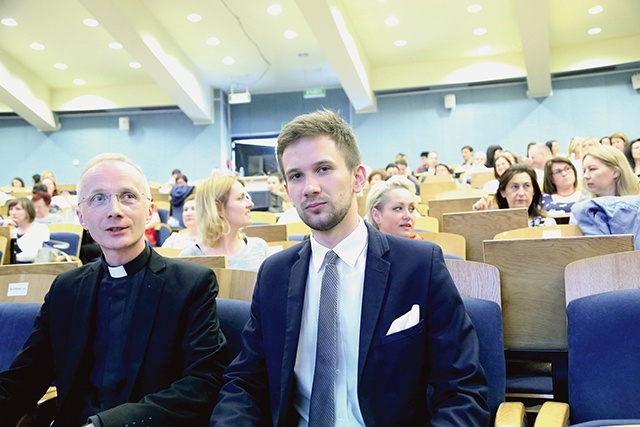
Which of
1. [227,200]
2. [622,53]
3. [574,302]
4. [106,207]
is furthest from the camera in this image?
[622,53]

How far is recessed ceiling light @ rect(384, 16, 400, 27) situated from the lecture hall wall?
271 centimetres

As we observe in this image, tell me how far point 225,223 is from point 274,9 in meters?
6.64

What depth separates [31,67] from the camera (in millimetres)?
11086

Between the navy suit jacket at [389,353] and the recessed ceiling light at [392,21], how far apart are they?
8.58 metres

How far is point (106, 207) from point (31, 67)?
11.3m

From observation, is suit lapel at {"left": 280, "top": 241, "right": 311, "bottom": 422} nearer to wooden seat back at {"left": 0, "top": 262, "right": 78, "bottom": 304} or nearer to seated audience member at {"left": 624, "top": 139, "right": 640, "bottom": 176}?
wooden seat back at {"left": 0, "top": 262, "right": 78, "bottom": 304}

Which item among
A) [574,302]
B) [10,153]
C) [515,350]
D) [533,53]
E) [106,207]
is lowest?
[515,350]

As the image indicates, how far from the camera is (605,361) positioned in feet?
4.32

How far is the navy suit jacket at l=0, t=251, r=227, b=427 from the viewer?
141cm

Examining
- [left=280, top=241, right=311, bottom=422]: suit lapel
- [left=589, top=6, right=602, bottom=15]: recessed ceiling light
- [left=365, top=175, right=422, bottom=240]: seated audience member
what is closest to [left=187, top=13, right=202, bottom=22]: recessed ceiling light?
[left=589, top=6, right=602, bottom=15]: recessed ceiling light

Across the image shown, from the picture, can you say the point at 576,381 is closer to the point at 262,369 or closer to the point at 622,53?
the point at 262,369

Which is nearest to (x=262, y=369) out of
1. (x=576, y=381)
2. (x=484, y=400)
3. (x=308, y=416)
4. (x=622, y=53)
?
(x=308, y=416)

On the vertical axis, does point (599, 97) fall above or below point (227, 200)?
above

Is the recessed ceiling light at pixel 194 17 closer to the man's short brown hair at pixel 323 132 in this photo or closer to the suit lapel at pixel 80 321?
the suit lapel at pixel 80 321
